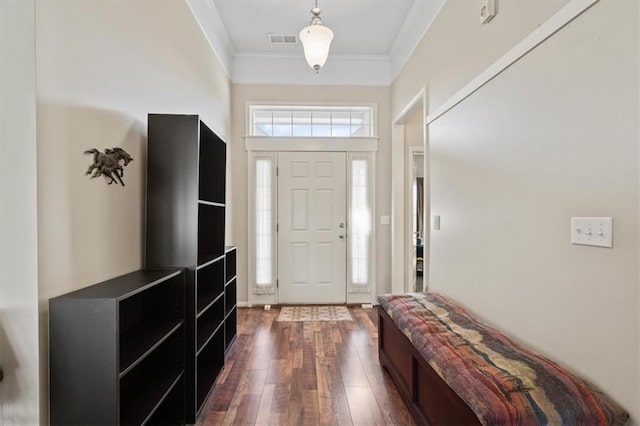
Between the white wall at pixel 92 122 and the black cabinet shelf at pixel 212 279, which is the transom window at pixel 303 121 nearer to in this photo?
the white wall at pixel 92 122

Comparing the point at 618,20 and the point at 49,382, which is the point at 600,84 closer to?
the point at 618,20

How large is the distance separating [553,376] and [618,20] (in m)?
1.31

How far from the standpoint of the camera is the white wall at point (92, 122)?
1.24 metres

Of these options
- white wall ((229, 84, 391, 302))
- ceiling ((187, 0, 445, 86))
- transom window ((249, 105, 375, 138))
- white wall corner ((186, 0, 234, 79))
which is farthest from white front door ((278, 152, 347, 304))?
white wall corner ((186, 0, 234, 79))

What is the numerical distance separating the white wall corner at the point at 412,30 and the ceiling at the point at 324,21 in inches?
2.6

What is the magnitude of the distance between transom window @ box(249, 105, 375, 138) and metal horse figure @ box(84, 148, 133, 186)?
8.71 feet

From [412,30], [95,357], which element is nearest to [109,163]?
[95,357]

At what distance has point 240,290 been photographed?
13.7 ft

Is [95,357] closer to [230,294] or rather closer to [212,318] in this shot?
[212,318]

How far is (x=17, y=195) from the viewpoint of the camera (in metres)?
1.16

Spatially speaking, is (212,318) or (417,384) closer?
(417,384)

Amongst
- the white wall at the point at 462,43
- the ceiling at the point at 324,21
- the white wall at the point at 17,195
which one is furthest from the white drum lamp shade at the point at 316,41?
the white wall at the point at 17,195

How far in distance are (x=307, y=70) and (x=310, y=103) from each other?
0.41 m

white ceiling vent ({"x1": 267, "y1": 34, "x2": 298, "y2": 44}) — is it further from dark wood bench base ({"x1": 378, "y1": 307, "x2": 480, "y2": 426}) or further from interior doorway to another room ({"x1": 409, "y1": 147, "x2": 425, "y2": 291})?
dark wood bench base ({"x1": 378, "y1": 307, "x2": 480, "y2": 426})
